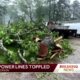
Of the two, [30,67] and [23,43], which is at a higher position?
[30,67]

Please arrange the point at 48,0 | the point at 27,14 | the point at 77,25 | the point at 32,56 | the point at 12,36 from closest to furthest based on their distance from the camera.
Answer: the point at 32,56
the point at 12,36
the point at 77,25
the point at 48,0
the point at 27,14

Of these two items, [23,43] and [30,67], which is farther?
[23,43]

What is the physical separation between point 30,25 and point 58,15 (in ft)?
22.4

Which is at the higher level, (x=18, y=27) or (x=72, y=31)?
(x=18, y=27)

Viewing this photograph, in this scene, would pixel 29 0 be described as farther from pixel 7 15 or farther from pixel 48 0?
pixel 7 15

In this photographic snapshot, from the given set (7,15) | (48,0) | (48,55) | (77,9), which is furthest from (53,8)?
(48,55)

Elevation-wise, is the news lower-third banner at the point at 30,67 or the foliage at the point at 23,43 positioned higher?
the news lower-third banner at the point at 30,67

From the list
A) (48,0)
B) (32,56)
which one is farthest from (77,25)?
(32,56)

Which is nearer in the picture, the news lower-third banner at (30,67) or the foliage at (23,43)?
the news lower-third banner at (30,67)

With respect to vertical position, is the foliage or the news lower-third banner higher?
the news lower-third banner

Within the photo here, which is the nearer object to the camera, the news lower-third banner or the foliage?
the news lower-third banner

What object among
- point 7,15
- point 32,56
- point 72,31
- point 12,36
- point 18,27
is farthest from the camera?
point 7,15

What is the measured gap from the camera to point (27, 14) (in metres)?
15.7

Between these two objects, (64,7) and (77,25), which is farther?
(64,7)
